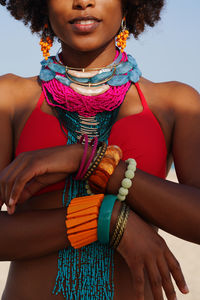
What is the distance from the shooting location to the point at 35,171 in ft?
7.09

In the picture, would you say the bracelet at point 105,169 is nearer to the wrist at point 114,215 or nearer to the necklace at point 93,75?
the wrist at point 114,215

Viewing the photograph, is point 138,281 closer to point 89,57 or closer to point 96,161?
point 96,161

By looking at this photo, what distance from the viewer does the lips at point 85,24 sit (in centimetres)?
252

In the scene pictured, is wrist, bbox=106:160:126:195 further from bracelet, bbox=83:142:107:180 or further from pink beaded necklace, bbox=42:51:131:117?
pink beaded necklace, bbox=42:51:131:117

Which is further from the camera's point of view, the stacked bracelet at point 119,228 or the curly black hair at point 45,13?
the curly black hair at point 45,13

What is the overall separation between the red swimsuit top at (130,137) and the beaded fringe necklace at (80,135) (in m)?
0.07

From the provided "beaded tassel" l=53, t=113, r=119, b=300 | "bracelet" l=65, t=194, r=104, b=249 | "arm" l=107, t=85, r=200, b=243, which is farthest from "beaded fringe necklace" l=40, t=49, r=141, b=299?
"arm" l=107, t=85, r=200, b=243

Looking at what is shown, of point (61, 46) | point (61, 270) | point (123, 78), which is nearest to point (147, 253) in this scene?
point (61, 270)

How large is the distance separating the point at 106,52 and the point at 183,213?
1136 mm

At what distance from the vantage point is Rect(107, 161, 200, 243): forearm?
2.24 m

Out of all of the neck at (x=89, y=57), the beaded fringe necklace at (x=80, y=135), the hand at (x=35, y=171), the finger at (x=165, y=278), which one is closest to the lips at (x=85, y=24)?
the neck at (x=89, y=57)

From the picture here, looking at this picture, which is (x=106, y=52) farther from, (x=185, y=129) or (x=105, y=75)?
(x=185, y=129)

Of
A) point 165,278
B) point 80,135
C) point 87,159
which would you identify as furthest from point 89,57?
point 165,278

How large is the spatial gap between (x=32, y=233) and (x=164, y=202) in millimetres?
681
